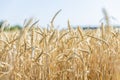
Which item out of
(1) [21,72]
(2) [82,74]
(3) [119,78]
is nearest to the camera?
(3) [119,78]

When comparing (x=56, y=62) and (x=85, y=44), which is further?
(x=85, y=44)

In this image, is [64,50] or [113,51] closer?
[113,51]

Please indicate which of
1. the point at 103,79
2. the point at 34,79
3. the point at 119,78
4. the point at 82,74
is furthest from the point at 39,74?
the point at 119,78

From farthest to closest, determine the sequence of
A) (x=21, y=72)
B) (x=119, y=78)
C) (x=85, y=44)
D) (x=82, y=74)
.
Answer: (x=85, y=44) → (x=21, y=72) → (x=82, y=74) → (x=119, y=78)

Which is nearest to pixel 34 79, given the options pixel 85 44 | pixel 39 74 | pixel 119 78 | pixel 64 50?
pixel 39 74

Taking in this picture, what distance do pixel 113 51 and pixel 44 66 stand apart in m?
0.45

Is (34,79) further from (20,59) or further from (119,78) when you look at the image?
(119,78)

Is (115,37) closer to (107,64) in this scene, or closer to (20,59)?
(107,64)

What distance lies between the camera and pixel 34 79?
2.09 meters

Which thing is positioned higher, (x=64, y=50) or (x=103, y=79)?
(x=64, y=50)

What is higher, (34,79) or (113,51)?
(113,51)

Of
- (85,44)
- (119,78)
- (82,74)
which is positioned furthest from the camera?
(85,44)

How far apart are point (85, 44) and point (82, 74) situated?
39cm

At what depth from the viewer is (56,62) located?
2098 mm
